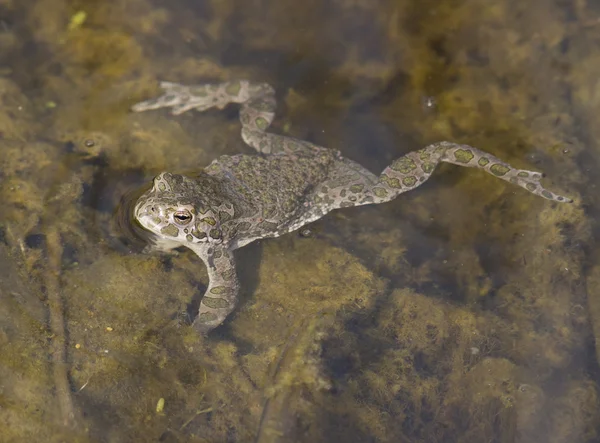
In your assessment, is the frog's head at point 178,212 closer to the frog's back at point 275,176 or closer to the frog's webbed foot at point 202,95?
the frog's back at point 275,176

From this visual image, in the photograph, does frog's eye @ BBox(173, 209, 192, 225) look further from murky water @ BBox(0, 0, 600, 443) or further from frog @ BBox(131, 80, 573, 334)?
murky water @ BBox(0, 0, 600, 443)

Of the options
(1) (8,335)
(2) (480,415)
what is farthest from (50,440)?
(2) (480,415)

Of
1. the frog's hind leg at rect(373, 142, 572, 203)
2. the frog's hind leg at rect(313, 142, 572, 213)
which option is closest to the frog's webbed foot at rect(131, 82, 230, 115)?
the frog's hind leg at rect(313, 142, 572, 213)

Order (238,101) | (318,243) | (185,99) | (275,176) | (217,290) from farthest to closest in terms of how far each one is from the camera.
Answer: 1. (238,101)
2. (185,99)
3. (318,243)
4. (275,176)
5. (217,290)

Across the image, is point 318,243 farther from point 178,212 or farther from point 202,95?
point 202,95

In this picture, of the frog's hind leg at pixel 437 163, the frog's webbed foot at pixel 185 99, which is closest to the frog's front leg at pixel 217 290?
the frog's hind leg at pixel 437 163

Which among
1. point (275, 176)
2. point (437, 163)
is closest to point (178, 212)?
point (275, 176)
